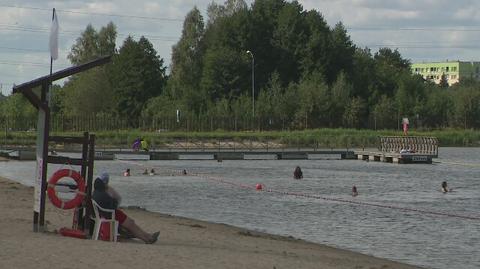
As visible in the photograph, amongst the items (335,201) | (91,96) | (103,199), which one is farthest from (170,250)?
(91,96)

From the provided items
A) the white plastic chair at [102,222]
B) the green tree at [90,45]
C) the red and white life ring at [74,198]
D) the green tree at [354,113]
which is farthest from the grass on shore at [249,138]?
the white plastic chair at [102,222]

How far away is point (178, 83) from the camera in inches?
4272

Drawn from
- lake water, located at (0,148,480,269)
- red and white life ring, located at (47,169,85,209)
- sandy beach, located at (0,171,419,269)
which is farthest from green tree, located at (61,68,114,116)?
red and white life ring, located at (47,169,85,209)

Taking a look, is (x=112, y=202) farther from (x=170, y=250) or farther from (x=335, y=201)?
(x=335, y=201)

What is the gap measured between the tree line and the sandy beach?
248 ft

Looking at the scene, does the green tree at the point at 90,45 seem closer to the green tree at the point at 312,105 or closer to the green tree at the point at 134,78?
the green tree at the point at 134,78

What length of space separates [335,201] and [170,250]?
1867 cm

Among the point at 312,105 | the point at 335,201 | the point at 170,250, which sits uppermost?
the point at 312,105

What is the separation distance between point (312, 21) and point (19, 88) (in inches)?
3840

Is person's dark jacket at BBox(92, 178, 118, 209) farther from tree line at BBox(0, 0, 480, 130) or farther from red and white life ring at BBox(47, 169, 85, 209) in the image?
tree line at BBox(0, 0, 480, 130)

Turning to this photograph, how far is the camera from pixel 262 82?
108m

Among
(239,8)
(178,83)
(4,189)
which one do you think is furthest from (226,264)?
(239,8)

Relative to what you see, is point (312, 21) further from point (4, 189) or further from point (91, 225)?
point (91, 225)

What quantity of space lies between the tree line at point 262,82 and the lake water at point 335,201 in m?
40.1
